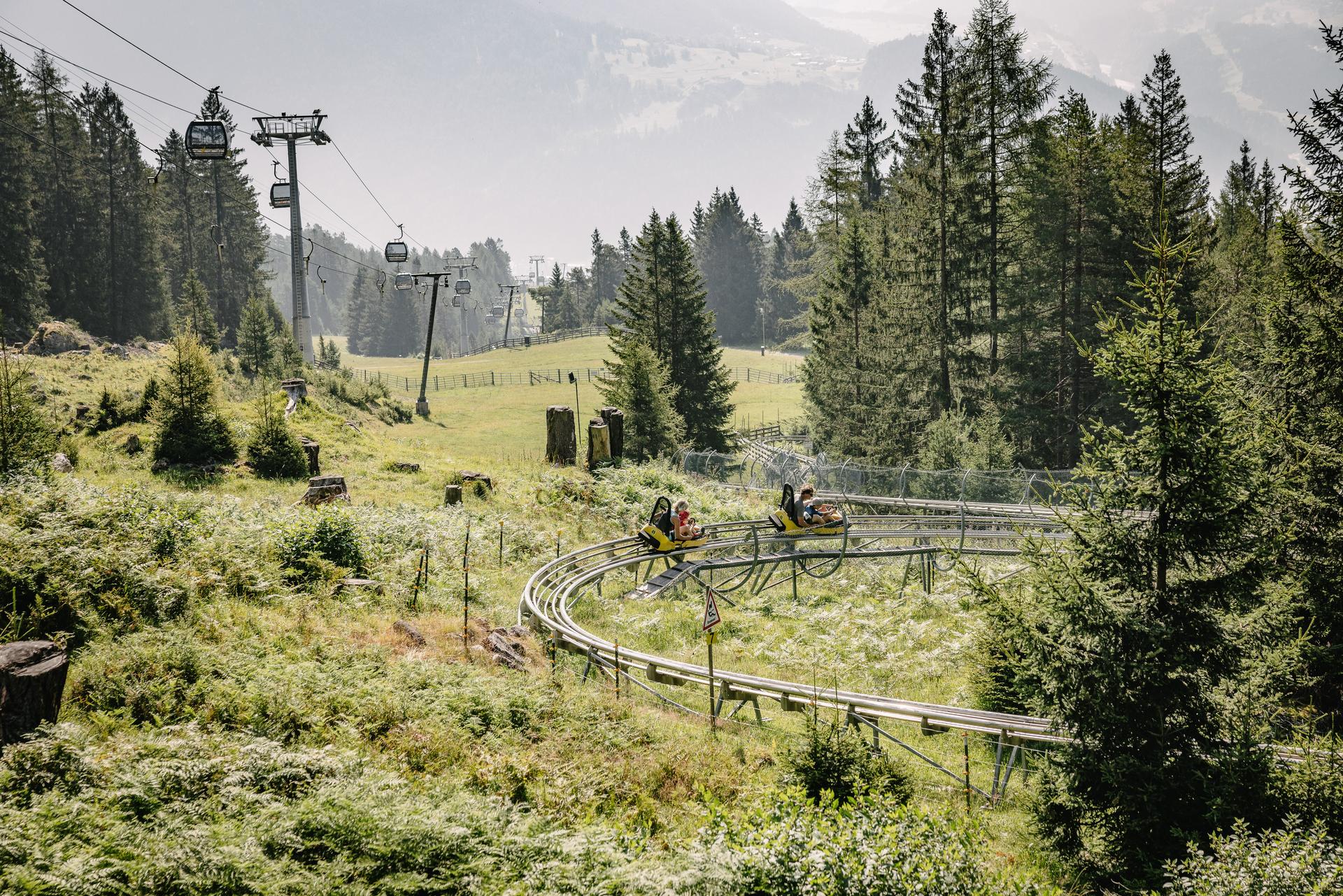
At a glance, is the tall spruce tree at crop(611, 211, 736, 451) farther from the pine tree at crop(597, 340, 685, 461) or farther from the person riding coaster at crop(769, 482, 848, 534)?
the person riding coaster at crop(769, 482, 848, 534)

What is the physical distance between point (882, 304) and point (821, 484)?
43.8ft

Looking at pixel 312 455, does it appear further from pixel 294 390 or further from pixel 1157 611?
pixel 1157 611

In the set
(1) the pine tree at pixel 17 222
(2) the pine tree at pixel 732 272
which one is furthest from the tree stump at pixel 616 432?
(2) the pine tree at pixel 732 272

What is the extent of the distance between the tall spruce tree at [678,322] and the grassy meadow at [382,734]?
26045mm

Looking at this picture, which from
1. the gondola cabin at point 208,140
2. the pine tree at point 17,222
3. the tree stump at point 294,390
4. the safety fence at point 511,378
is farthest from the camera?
the safety fence at point 511,378

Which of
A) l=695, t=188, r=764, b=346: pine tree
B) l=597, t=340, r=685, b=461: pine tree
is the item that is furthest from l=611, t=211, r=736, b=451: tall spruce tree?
l=695, t=188, r=764, b=346: pine tree

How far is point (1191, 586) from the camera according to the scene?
26.7ft

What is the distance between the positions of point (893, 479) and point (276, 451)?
63.4 ft

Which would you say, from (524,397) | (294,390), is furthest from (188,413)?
(524,397)

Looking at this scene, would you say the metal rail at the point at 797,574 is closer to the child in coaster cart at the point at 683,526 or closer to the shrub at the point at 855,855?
the child in coaster cart at the point at 683,526

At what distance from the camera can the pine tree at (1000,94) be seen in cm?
3453

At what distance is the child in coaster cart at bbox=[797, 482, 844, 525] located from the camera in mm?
20125

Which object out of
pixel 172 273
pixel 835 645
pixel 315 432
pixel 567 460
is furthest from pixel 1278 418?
pixel 172 273

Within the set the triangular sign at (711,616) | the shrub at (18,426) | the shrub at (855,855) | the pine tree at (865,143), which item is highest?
the pine tree at (865,143)
